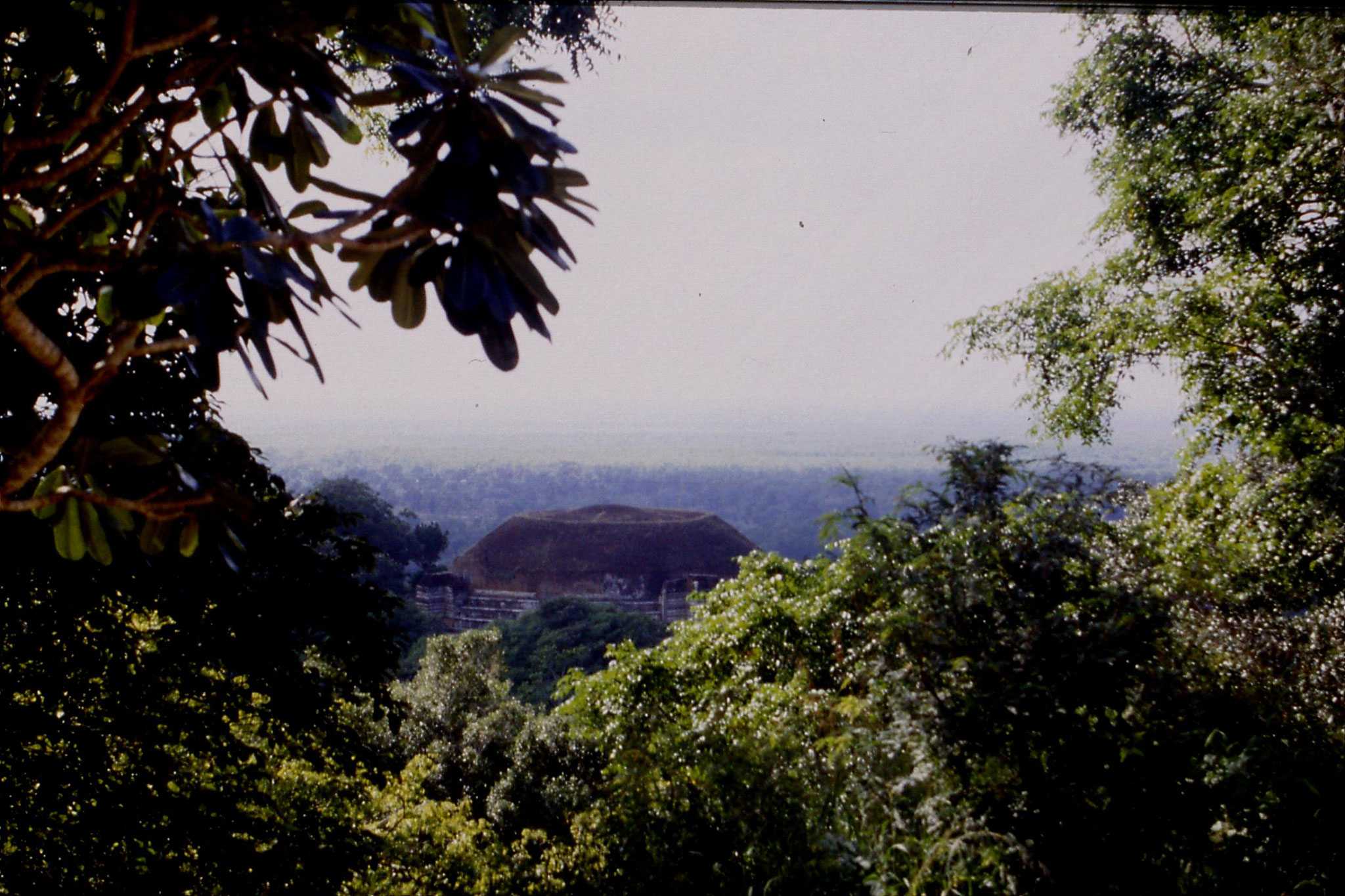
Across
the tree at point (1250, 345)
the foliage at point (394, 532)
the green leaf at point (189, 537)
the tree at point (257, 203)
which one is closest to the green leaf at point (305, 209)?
the tree at point (257, 203)

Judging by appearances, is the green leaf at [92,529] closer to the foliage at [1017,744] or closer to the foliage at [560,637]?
the foliage at [1017,744]

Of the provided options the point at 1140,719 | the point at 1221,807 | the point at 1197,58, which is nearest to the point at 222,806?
the point at 1140,719

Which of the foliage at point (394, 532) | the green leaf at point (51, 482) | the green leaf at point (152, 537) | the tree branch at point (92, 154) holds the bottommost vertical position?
the foliage at point (394, 532)

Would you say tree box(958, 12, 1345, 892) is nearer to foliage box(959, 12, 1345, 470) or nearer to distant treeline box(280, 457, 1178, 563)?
foliage box(959, 12, 1345, 470)

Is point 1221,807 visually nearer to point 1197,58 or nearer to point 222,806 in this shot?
point 222,806

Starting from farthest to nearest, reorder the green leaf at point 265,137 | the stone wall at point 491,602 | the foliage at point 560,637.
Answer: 1. the stone wall at point 491,602
2. the foliage at point 560,637
3. the green leaf at point 265,137

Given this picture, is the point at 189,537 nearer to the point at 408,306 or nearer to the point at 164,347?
the point at 164,347
